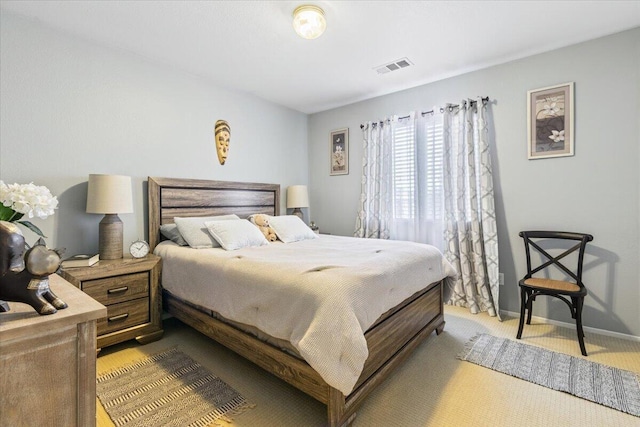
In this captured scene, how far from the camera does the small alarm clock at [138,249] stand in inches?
99.3

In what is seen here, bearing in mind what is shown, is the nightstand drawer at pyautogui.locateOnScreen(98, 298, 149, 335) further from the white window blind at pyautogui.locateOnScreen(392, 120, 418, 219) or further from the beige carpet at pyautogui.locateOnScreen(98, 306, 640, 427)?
the white window blind at pyautogui.locateOnScreen(392, 120, 418, 219)

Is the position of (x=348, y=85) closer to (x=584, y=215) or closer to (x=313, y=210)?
(x=313, y=210)

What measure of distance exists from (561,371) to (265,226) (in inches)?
110

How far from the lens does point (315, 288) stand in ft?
4.93

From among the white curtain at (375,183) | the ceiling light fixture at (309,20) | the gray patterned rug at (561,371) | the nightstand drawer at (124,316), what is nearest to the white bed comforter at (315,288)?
the nightstand drawer at (124,316)

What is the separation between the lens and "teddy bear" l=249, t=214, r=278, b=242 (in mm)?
3201

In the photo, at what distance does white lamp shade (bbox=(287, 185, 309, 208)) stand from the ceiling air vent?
1799 mm


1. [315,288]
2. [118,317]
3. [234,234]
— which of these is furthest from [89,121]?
[315,288]

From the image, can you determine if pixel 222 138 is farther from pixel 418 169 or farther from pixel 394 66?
pixel 418 169

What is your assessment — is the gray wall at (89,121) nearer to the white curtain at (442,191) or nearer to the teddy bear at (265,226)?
the teddy bear at (265,226)

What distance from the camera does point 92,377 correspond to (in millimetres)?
1039

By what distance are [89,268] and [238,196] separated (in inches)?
67.9

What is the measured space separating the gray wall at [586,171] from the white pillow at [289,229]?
82.4 inches

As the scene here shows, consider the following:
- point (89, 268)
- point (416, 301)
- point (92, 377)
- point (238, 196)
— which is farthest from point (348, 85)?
point (92, 377)
